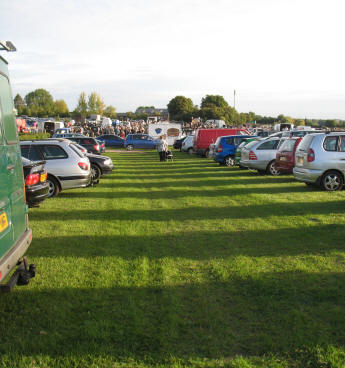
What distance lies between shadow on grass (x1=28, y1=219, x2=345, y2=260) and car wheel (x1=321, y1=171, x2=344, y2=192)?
4627 mm

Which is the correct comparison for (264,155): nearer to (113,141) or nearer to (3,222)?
(3,222)

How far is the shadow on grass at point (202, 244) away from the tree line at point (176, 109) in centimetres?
8317

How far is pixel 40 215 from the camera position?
9.31 metres

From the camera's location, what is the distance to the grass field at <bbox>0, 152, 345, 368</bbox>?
3.51m

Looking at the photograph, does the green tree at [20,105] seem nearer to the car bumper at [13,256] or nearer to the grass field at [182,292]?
the grass field at [182,292]

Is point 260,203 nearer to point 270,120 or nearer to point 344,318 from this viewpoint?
point 344,318

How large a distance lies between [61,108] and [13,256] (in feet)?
459

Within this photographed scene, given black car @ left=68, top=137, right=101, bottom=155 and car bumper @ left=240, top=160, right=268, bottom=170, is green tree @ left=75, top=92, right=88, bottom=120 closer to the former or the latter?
black car @ left=68, top=137, right=101, bottom=155

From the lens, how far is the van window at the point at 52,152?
1204cm

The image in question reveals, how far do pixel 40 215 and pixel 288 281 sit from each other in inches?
240

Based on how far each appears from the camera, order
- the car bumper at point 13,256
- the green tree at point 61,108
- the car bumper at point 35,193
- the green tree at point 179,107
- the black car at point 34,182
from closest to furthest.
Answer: the car bumper at point 13,256 < the black car at point 34,182 < the car bumper at point 35,193 < the green tree at point 179,107 < the green tree at point 61,108

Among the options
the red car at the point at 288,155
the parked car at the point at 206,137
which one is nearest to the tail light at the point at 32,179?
the red car at the point at 288,155

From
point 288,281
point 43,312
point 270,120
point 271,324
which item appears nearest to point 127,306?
point 43,312

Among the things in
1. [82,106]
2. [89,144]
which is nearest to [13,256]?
[89,144]
